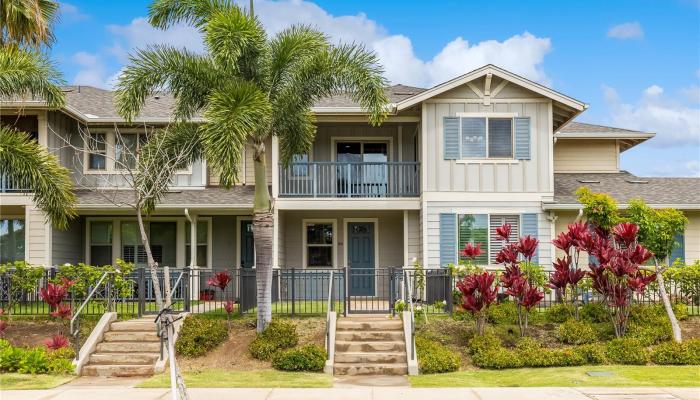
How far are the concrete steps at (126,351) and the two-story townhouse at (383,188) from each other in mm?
5476

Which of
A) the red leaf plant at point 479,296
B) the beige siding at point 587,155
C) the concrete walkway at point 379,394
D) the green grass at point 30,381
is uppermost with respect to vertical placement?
the beige siding at point 587,155

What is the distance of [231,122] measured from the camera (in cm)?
1448

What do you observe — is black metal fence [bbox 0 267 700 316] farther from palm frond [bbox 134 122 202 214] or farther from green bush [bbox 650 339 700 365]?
green bush [bbox 650 339 700 365]

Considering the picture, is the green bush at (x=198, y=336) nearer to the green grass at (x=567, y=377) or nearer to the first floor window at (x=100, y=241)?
the green grass at (x=567, y=377)

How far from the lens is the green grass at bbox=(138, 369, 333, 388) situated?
1327 cm

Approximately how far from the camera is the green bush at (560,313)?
55.9ft

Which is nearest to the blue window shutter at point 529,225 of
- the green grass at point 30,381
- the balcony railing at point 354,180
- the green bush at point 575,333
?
the balcony railing at point 354,180

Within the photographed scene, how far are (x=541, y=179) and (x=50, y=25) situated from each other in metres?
14.2

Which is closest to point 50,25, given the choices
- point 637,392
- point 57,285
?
point 57,285

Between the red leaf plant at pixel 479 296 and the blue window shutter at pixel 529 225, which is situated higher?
the blue window shutter at pixel 529 225

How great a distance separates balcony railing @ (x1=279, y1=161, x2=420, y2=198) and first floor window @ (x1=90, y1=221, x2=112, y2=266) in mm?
5973

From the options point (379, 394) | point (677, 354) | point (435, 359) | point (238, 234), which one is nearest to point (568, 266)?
point (677, 354)

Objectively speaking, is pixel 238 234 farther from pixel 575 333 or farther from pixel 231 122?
pixel 575 333

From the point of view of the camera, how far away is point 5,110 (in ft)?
70.6
